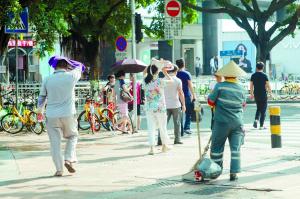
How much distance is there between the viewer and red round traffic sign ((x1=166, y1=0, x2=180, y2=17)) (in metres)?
20.2

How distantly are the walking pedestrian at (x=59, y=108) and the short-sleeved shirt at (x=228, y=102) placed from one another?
2.37 meters

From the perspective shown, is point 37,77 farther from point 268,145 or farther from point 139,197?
point 139,197

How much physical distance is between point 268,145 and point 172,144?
2102 millimetres

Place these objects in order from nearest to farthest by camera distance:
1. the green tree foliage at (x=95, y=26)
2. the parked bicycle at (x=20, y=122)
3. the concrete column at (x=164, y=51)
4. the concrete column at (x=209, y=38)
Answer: the parked bicycle at (x=20, y=122), the green tree foliage at (x=95, y=26), the concrete column at (x=164, y=51), the concrete column at (x=209, y=38)

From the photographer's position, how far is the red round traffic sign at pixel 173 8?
795 inches

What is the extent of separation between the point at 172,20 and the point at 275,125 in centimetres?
605

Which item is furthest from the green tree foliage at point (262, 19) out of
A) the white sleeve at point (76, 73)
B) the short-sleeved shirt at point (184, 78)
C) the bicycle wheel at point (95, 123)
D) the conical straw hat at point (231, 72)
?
the conical straw hat at point (231, 72)

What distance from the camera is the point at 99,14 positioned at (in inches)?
1195

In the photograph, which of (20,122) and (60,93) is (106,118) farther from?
(60,93)

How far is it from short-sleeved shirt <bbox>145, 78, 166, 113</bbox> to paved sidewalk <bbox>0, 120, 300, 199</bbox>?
34.7 inches

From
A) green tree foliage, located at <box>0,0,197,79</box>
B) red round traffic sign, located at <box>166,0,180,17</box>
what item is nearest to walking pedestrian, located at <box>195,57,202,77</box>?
green tree foliage, located at <box>0,0,197,79</box>

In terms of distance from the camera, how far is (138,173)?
12.4 meters

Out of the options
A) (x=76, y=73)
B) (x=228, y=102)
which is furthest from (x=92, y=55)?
(x=228, y=102)

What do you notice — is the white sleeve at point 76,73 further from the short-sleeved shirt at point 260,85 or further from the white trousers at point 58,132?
the short-sleeved shirt at point 260,85
